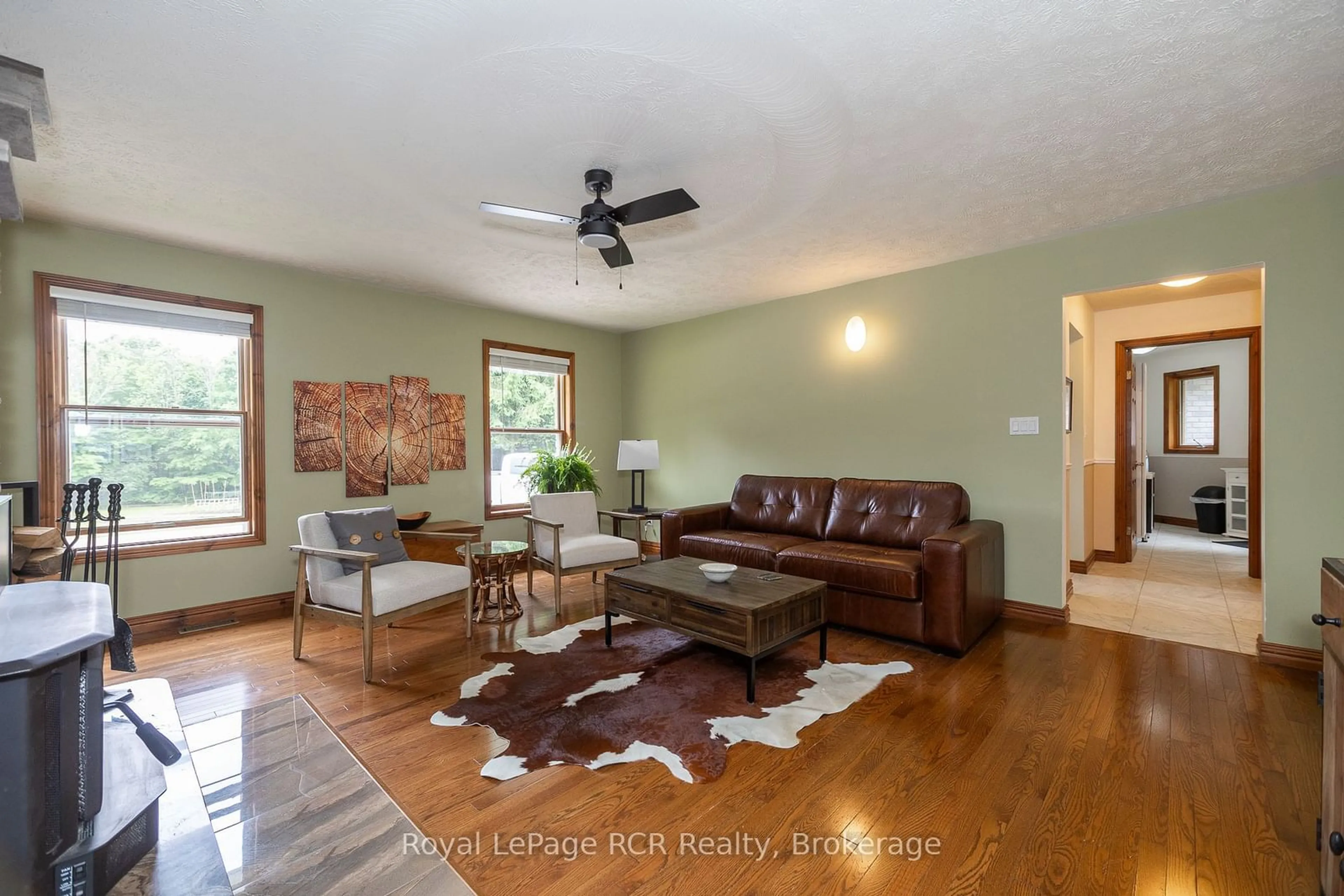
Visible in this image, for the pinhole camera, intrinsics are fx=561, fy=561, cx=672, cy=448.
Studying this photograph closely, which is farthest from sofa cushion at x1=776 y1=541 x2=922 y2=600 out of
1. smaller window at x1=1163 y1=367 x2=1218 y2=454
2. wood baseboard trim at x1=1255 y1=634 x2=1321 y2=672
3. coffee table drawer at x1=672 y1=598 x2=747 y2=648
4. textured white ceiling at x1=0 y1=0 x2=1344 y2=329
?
smaller window at x1=1163 y1=367 x2=1218 y2=454

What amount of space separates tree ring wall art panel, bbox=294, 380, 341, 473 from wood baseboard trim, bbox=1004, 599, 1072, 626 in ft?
17.1

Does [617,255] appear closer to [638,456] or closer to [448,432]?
[638,456]

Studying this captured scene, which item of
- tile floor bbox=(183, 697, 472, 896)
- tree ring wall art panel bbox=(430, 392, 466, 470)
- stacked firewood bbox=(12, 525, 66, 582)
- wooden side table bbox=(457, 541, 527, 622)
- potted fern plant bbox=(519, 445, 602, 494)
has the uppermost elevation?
tree ring wall art panel bbox=(430, 392, 466, 470)

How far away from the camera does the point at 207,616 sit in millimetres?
3883

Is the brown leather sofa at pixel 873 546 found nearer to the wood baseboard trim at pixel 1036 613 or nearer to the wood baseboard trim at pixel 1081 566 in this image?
the wood baseboard trim at pixel 1036 613

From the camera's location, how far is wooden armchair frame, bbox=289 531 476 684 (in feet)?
9.70

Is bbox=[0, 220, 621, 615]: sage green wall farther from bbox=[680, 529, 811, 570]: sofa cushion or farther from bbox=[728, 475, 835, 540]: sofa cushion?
bbox=[728, 475, 835, 540]: sofa cushion

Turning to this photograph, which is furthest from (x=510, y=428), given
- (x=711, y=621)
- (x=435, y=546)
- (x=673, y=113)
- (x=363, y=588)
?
(x=673, y=113)

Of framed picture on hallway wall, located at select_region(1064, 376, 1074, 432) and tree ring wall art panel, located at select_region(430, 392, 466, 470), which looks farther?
tree ring wall art panel, located at select_region(430, 392, 466, 470)

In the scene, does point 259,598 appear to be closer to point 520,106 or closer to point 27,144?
point 27,144

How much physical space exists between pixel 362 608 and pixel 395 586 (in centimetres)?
19

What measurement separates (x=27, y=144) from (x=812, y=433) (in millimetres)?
4886

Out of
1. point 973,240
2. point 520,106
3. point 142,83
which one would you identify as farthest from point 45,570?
point 973,240

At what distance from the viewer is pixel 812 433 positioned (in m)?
5.04
